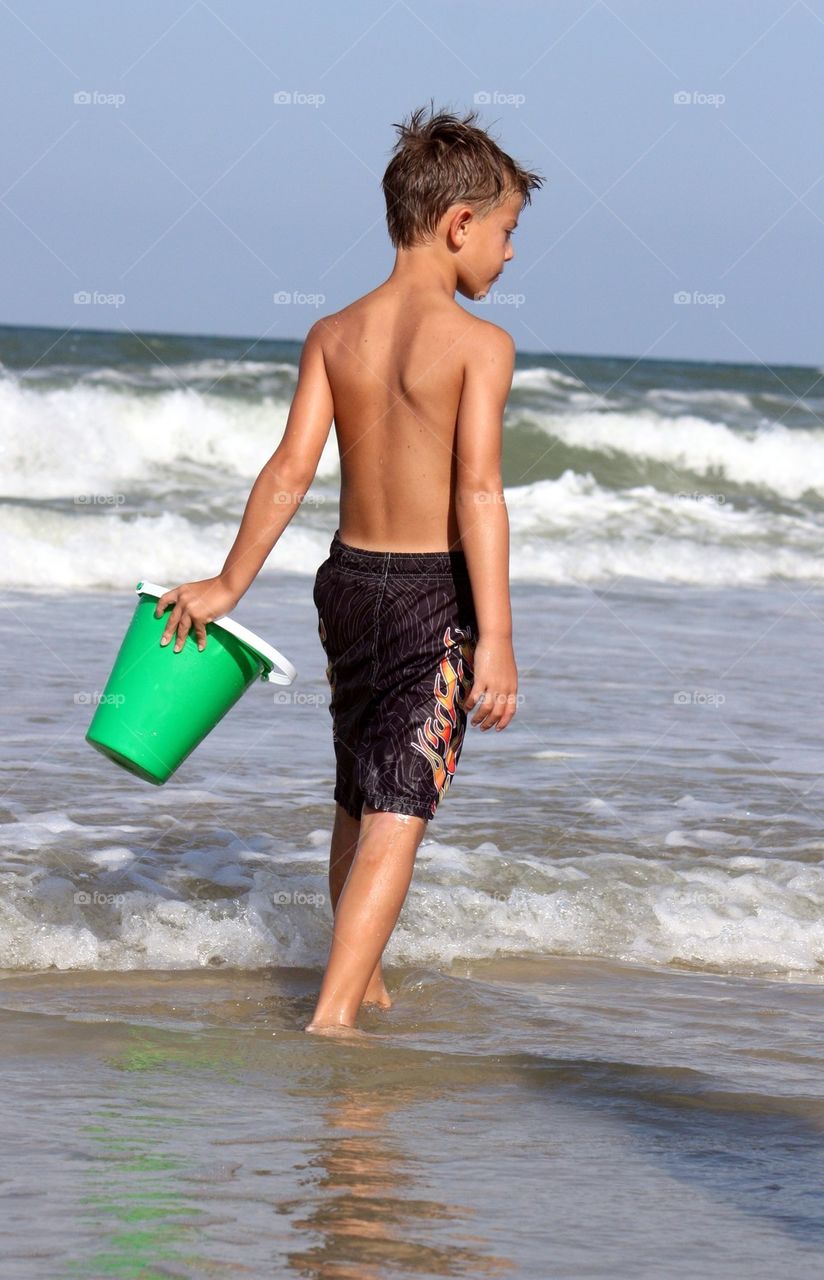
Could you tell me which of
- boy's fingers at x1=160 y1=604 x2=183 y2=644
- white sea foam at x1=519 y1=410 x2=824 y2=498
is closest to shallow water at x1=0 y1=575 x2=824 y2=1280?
boy's fingers at x1=160 y1=604 x2=183 y2=644

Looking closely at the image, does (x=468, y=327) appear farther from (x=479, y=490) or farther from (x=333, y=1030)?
(x=333, y=1030)

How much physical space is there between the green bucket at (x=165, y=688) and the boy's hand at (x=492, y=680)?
1.28 feet

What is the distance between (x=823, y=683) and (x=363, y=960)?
16.1 ft

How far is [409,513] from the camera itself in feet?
9.84

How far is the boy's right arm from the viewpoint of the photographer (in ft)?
9.45

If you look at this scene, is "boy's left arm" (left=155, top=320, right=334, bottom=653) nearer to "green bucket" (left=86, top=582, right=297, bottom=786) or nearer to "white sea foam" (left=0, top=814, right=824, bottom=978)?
"green bucket" (left=86, top=582, right=297, bottom=786)

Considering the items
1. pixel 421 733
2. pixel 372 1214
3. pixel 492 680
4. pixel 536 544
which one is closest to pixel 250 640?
pixel 421 733

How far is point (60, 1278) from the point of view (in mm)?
1948

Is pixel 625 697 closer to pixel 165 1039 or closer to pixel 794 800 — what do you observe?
pixel 794 800

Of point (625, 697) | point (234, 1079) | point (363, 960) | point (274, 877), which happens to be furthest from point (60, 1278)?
point (625, 697)

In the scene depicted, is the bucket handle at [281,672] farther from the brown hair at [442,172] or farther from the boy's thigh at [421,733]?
the brown hair at [442,172]

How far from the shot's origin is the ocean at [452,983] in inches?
86.5

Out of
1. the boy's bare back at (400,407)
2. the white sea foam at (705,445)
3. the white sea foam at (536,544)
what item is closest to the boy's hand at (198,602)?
the boy's bare back at (400,407)

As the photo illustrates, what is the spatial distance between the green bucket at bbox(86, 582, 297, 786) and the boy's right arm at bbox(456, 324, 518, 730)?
41 cm
